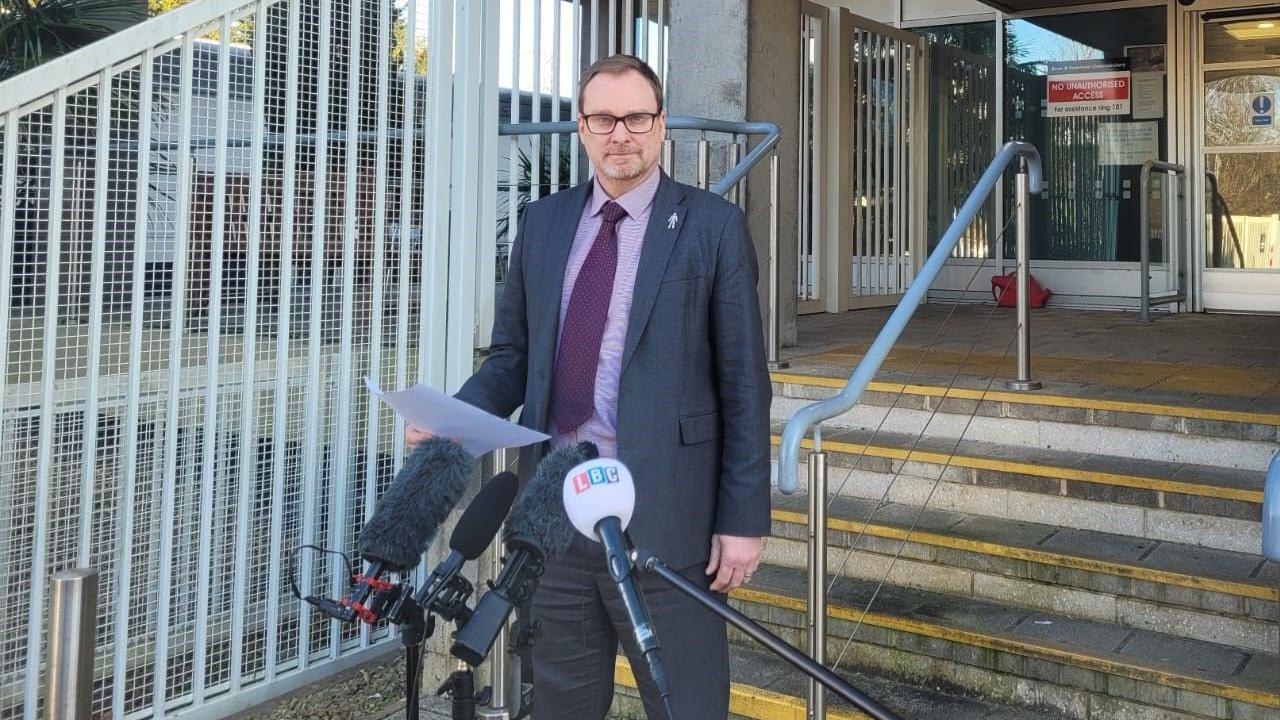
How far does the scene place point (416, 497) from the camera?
6.18 ft

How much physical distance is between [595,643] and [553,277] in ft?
2.41

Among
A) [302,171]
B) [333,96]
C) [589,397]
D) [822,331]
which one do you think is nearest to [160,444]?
[302,171]

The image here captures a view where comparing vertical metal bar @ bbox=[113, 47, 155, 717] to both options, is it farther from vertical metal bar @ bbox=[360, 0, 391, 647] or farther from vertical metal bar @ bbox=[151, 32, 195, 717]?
vertical metal bar @ bbox=[360, 0, 391, 647]

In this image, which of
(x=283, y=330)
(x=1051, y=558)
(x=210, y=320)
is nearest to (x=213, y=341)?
(x=210, y=320)

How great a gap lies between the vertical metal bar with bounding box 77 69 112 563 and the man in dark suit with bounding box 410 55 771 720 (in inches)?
62.0

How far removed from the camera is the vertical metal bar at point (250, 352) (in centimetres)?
403

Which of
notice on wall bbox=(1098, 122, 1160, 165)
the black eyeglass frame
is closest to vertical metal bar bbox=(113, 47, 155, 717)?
the black eyeglass frame

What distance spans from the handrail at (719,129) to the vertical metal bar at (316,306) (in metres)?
0.88

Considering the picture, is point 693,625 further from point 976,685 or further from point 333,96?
point 333,96

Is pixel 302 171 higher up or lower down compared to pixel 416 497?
higher up

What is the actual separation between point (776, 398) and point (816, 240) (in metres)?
3.65

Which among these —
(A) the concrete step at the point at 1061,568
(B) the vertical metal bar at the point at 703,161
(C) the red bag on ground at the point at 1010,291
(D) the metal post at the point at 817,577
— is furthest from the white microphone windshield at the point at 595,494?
(C) the red bag on ground at the point at 1010,291

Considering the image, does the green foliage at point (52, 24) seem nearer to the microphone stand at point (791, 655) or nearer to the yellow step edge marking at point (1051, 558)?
the yellow step edge marking at point (1051, 558)

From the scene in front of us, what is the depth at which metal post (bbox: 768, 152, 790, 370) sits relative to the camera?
6129mm
